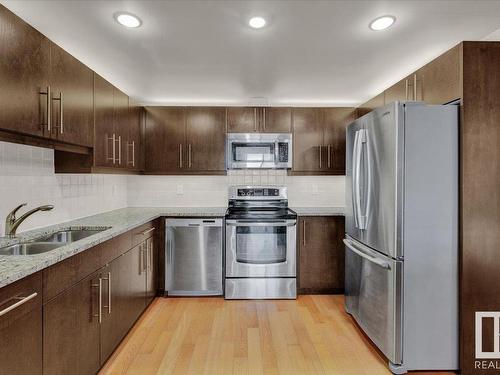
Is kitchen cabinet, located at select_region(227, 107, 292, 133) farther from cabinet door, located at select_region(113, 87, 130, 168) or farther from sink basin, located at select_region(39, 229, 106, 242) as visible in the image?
sink basin, located at select_region(39, 229, 106, 242)

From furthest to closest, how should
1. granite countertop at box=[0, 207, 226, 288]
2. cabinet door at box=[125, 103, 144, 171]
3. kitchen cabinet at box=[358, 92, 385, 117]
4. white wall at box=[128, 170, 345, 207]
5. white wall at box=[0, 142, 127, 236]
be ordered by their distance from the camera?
1. white wall at box=[128, 170, 345, 207]
2. cabinet door at box=[125, 103, 144, 171]
3. kitchen cabinet at box=[358, 92, 385, 117]
4. white wall at box=[0, 142, 127, 236]
5. granite countertop at box=[0, 207, 226, 288]

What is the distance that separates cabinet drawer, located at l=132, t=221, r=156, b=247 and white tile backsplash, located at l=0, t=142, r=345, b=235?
0.62 m

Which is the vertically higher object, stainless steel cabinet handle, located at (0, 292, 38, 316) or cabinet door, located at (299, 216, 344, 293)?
stainless steel cabinet handle, located at (0, 292, 38, 316)

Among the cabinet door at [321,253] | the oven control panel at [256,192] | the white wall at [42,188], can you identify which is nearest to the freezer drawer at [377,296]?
the cabinet door at [321,253]

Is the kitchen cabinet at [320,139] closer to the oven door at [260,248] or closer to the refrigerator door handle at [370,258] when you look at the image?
the oven door at [260,248]

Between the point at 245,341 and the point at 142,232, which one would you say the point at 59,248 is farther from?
the point at 245,341

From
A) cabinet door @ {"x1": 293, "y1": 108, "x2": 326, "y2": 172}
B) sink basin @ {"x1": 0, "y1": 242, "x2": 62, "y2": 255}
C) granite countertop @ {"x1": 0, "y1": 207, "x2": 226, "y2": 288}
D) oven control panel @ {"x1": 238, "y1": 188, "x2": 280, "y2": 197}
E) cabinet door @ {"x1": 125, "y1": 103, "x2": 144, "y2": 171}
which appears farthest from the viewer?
oven control panel @ {"x1": 238, "y1": 188, "x2": 280, "y2": 197}

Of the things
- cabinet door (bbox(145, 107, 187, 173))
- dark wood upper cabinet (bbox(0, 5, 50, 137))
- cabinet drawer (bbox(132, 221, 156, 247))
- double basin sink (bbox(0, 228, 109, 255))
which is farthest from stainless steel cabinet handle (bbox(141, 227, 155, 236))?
dark wood upper cabinet (bbox(0, 5, 50, 137))

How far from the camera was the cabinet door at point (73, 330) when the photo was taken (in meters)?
1.51

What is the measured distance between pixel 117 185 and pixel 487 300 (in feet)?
12.2

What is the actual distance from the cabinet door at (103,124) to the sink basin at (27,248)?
80 centimetres

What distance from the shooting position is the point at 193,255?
11.5 feet

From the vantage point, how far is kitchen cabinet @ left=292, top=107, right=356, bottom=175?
392cm

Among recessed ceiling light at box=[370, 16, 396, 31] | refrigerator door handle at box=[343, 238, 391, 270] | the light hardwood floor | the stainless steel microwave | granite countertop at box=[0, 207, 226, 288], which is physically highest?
recessed ceiling light at box=[370, 16, 396, 31]
